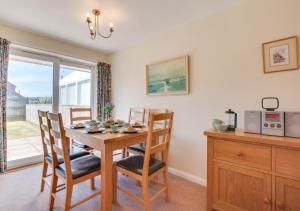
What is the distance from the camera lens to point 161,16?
90.1 inches

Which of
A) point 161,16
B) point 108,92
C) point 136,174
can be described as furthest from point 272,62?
point 108,92

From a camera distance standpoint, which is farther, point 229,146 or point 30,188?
point 30,188

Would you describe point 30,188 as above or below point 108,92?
below

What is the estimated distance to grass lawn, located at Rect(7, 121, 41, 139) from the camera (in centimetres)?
279

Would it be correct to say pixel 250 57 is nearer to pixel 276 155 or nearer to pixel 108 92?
pixel 276 155

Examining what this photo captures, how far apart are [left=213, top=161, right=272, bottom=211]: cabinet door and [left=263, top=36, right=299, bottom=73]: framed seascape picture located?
1.14 metres

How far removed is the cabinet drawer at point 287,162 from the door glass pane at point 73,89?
3.58 metres

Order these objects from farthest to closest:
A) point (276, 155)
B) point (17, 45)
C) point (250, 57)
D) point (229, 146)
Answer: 1. point (17, 45)
2. point (250, 57)
3. point (229, 146)
4. point (276, 155)

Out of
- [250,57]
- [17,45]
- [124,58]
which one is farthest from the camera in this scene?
[124,58]

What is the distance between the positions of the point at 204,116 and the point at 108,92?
2558 mm

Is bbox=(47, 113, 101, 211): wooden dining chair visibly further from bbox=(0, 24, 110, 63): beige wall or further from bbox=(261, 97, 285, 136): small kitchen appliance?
bbox=(0, 24, 110, 63): beige wall

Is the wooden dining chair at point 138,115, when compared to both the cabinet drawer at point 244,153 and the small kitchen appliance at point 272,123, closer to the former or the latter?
the cabinet drawer at point 244,153

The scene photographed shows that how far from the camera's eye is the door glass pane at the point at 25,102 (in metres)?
2.78

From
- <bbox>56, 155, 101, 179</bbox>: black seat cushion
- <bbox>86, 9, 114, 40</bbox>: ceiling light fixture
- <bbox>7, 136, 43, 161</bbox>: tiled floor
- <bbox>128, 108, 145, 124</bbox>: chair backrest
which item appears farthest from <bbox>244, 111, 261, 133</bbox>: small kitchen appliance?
<bbox>7, 136, 43, 161</bbox>: tiled floor
